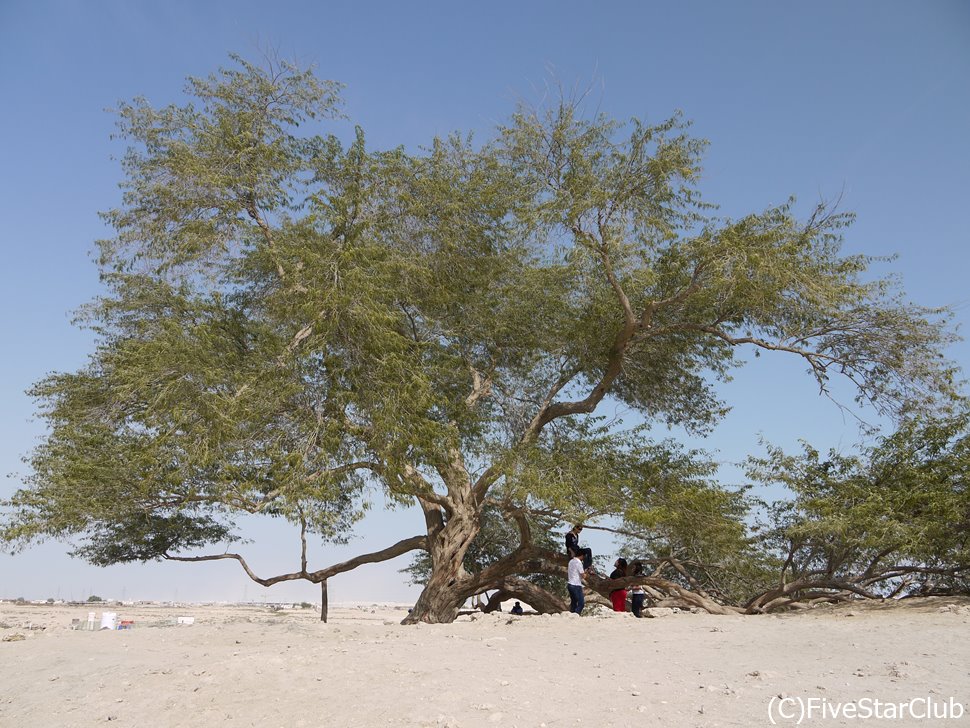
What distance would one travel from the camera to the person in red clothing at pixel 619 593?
15.0 m

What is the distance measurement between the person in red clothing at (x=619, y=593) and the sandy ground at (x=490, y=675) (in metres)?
4.97

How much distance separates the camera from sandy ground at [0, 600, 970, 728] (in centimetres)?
581

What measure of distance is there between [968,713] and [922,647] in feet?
8.97

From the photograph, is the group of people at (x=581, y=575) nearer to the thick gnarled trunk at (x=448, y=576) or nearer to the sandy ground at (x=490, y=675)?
the thick gnarled trunk at (x=448, y=576)

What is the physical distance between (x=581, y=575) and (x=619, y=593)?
2425 mm

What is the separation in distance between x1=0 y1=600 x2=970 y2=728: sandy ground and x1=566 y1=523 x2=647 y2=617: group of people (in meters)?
2.46

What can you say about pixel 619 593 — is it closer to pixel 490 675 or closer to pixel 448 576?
pixel 448 576

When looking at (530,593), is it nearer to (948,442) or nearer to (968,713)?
(948,442)

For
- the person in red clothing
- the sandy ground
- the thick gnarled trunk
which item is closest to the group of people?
the person in red clothing

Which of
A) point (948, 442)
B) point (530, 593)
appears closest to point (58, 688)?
point (530, 593)

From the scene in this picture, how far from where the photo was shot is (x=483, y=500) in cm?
1425

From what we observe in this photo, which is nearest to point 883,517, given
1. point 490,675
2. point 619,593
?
point 619,593

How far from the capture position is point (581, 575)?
13.1 m

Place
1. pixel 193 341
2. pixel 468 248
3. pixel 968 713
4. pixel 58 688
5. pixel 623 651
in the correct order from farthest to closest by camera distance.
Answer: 1. pixel 468 248
2. pixel 193 341
3. pixel 623 651
4. pixel 58 688
5. pixel 968 713
